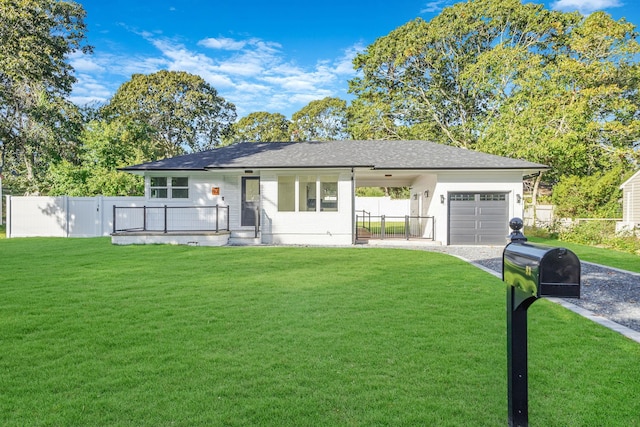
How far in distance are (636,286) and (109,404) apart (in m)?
8.60

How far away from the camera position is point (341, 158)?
15.1 m

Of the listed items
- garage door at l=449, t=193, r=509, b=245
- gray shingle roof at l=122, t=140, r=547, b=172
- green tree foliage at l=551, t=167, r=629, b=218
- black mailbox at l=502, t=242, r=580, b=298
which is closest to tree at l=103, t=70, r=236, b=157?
gray shingle roof at l=122, t=140, r=547, b=172

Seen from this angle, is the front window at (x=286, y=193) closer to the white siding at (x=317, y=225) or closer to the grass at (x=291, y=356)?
the white siding at (x=317, y=225)

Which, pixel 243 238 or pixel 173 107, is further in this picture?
pixel 173 107

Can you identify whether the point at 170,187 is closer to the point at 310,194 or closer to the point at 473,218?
the point at 310,194

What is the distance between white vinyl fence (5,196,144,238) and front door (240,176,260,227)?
447cm

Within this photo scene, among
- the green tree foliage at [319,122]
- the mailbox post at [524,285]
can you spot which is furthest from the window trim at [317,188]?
the green tree foliage at [319,122]

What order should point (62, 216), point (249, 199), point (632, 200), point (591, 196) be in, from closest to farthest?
1. point (249, 199)
2. point (62, 216)
3. point (632, 200)
4. point (591, 196)

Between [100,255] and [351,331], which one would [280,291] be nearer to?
[351,331]

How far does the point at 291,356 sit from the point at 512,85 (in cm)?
2653

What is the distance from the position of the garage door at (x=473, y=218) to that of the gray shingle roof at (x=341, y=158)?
4.10 feet

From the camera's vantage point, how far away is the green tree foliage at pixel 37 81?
→ 19.0 meters

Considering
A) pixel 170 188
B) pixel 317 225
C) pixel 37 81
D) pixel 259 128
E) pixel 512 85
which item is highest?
pixel 259 128

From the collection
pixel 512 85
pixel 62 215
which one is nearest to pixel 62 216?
pixel 62 215
